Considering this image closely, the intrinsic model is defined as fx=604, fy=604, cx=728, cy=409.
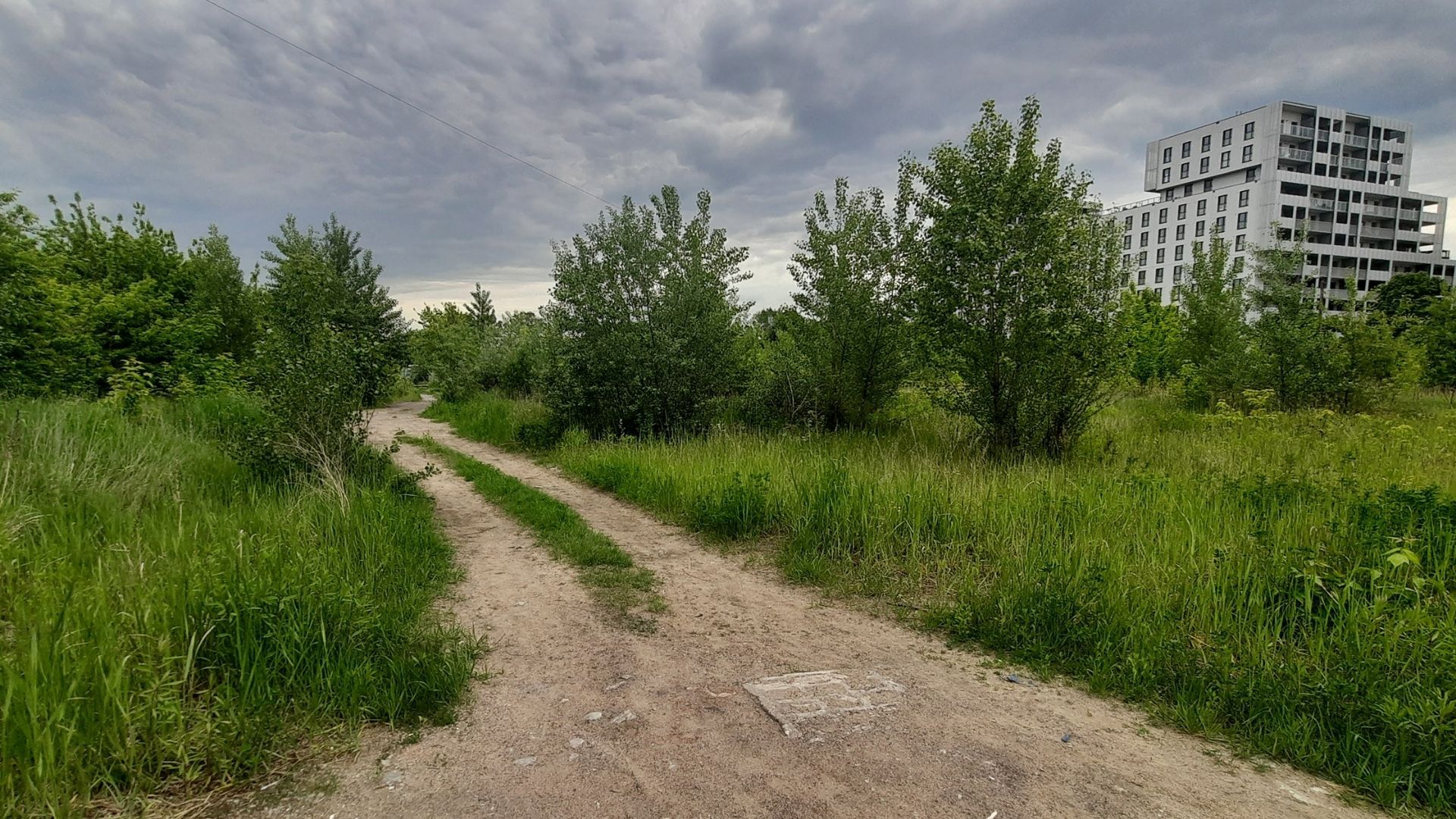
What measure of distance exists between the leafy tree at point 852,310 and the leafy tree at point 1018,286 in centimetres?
270

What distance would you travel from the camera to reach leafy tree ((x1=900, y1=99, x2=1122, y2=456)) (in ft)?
30.5

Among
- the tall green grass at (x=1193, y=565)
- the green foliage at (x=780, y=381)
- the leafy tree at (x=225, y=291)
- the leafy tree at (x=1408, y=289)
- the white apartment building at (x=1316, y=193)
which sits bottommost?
the tall green grass at (x=1193, y=565)

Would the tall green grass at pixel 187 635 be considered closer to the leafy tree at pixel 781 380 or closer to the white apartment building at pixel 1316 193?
the leafy tree at pixel 781 380

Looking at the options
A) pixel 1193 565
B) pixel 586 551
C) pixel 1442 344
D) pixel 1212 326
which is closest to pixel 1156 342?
pixel 1212 326

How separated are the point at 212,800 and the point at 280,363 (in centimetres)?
582

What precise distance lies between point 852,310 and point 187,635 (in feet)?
39.2

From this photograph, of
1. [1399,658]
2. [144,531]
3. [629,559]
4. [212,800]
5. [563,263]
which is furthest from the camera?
[563,263]

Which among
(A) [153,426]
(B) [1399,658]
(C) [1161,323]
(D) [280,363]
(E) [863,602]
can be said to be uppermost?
(C) [1161,323]

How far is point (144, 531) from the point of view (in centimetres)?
469

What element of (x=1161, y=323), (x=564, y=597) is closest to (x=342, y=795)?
(x=564, y=597)

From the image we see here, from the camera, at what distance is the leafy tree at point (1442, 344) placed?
1792cm

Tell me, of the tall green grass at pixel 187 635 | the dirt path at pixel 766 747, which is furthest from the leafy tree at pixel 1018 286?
the tall green grass at pixel 187 635

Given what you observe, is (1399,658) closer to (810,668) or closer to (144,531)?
(810,668)

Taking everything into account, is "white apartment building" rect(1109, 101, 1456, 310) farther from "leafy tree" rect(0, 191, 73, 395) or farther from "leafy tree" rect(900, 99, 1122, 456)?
"leafy tree" rect(0, 191, 73, 395)
